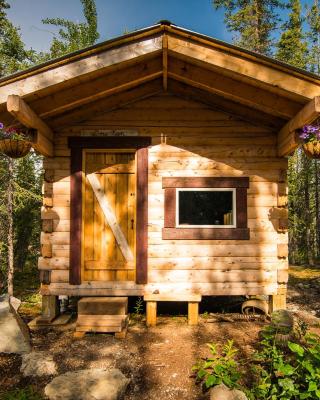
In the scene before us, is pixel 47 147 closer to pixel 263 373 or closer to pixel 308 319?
pixel 263 373

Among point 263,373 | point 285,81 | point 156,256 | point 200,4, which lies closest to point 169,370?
point 263,373

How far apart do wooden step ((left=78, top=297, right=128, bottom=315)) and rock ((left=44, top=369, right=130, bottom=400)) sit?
148 cm

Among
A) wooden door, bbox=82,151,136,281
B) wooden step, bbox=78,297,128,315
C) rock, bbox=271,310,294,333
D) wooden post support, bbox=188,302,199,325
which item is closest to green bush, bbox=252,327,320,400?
rock, bbox=271,310,294,333

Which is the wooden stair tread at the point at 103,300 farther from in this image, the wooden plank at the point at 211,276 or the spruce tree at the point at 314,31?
the spruce tree at the point at 314,31

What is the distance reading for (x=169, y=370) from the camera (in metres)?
4.57

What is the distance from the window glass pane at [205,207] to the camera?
6.64 metres

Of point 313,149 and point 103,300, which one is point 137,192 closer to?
point 103,300

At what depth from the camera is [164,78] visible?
19.8ft

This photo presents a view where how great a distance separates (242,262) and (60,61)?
4857 mm

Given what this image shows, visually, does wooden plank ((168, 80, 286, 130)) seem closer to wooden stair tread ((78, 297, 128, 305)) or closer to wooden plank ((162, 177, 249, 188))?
wooden plank ((162, 177, 249, 188))

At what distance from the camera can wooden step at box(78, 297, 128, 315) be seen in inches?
230

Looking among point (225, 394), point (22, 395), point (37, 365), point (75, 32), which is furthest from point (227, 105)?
point (75, 32)

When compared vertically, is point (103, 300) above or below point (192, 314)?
above

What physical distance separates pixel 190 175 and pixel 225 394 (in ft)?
12.9
